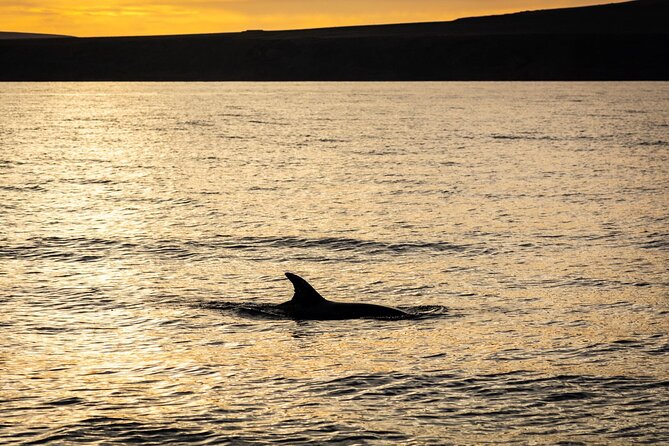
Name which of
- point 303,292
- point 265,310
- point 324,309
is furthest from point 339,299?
point 303,292

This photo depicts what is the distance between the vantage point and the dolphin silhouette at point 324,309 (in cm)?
2252

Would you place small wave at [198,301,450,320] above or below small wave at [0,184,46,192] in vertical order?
below

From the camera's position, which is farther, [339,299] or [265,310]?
[339,299]

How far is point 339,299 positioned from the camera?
82.3 feet

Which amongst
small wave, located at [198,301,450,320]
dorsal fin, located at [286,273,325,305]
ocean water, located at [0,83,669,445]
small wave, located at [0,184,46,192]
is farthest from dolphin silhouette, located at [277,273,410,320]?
small wave, located at [0,184,46,192]

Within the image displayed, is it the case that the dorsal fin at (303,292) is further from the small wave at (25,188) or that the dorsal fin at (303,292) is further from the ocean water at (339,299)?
the small wave at (25,188)

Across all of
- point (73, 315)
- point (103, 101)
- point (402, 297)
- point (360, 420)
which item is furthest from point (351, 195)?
point (103, 101)

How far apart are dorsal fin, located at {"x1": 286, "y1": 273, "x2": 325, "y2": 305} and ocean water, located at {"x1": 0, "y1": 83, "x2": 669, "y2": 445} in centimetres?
61

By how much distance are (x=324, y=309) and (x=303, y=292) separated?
582 mm

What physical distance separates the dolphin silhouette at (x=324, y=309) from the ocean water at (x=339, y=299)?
425 millimetres

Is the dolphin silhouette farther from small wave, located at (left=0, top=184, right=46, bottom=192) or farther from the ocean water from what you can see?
small wave, located at (left=0, top=184, right=46, bottom=192)

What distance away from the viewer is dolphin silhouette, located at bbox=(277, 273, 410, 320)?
73.9 ft

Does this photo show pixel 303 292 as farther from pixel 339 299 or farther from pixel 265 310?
pixel 339 299

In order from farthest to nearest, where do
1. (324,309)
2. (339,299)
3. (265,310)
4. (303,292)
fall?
(339,299) → (265,310) → (324,309) → (303,292)
